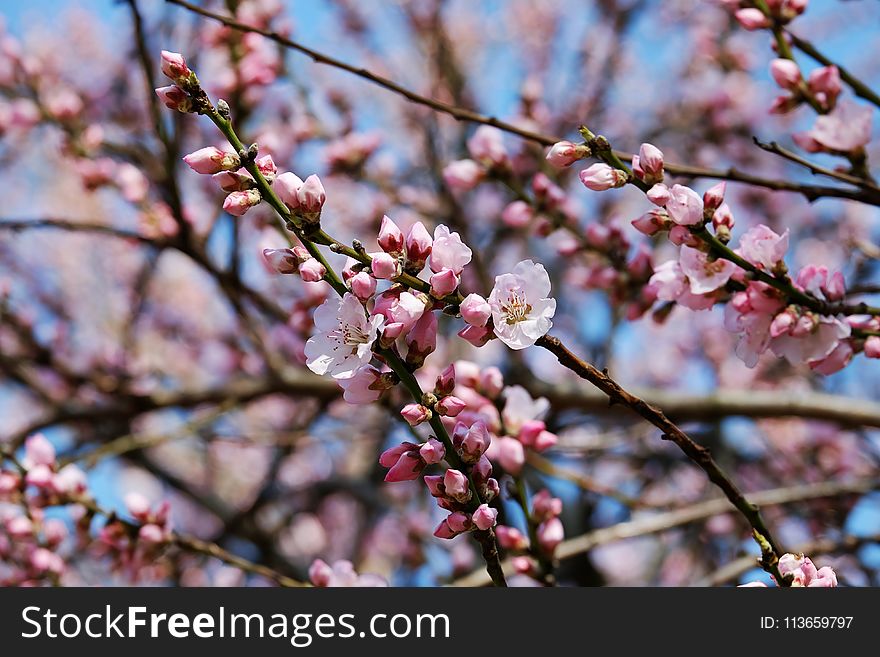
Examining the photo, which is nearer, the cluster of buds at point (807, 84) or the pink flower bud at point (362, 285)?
the pink flower bud at point (362, 285)

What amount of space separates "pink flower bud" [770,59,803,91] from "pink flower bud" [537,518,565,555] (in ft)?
3.67

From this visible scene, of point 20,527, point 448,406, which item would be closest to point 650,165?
point 448,406

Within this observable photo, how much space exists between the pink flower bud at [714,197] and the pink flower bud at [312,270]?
71 centimetres

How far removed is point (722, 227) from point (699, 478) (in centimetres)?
430

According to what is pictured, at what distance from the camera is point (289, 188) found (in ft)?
4.04

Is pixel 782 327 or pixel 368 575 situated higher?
pixel 782 327

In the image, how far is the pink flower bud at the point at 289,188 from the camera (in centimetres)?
123

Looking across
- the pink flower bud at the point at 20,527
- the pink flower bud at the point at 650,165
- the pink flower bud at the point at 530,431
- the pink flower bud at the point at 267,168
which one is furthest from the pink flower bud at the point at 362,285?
the pink flower bud at the point at 20,527

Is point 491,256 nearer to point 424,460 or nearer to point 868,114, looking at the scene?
point 868,114

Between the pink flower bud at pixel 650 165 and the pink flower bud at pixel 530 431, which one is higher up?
the pink flower bud at pixel 650 165

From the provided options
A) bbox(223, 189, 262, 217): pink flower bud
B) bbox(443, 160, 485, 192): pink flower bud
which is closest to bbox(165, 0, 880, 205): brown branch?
bbox(443, 160, 485, 192): pink flower bud

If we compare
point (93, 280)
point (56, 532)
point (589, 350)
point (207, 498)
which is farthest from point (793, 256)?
point (93, 280)

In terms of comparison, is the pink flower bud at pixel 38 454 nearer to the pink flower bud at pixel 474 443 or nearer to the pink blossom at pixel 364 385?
the pink blossom at pixel 364 385
